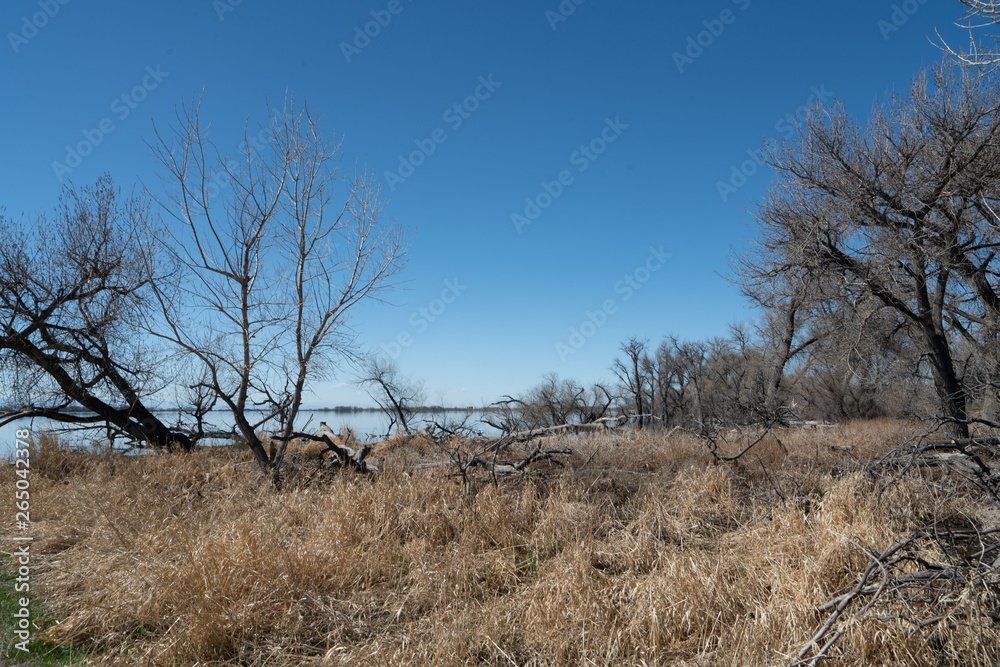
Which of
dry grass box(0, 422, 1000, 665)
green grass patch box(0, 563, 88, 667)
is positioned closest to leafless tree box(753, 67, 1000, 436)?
dry grass box(0, 422, 1000, 665)

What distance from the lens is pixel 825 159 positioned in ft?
42.5

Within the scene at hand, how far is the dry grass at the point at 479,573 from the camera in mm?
3230

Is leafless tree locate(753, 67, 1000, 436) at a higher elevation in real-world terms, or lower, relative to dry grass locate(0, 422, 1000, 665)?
higher

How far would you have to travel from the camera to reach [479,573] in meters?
4.48

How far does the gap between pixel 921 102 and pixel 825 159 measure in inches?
84.5

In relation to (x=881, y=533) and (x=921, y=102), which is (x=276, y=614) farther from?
(x=921, y=102)

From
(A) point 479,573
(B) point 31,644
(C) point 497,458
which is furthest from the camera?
(C) point 497,458

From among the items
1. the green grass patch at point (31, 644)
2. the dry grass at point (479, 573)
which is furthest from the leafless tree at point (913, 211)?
the green grass patch at point (31, 644)

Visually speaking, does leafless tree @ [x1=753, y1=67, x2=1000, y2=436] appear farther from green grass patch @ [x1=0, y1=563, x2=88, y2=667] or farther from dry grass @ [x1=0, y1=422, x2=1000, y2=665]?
green grass patch @ [x1=0, y1=563, x2=88, y2=667]

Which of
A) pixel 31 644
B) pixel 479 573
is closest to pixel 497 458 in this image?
pixel 479 573

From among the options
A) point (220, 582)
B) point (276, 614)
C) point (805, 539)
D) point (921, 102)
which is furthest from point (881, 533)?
point (921, 102)

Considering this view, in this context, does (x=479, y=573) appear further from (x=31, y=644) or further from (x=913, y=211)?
(x=913, y=211)

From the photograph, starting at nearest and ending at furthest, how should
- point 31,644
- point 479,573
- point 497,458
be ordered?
point 31,644 < point 479,573 < point 497,458

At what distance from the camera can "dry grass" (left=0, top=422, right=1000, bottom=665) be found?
3.23m
